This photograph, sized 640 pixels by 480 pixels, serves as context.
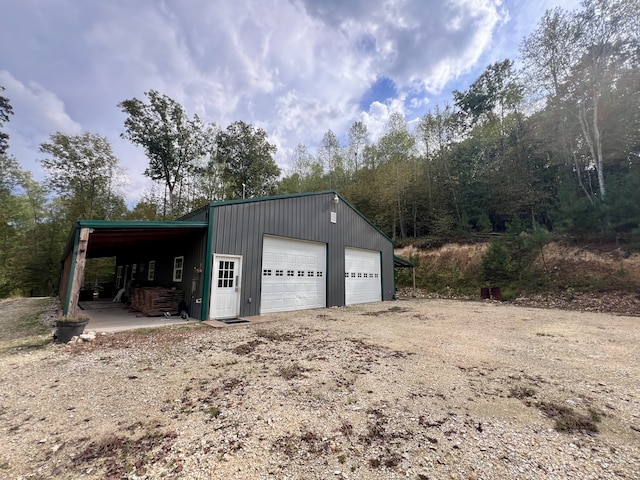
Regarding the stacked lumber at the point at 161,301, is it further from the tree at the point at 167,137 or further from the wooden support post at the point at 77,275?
the tree at the point at 167,137

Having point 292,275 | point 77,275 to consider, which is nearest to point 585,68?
point 292,275

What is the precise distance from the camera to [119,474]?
1826 millimetres

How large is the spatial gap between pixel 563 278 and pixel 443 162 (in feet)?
40.2

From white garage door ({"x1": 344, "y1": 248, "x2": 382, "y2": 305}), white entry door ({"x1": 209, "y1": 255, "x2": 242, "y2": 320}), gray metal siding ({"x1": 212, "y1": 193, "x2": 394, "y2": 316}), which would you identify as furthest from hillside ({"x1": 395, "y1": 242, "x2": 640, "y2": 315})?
white entry door ({"x1": 209, "y1": 255, "x2": 242, "y2": 320})

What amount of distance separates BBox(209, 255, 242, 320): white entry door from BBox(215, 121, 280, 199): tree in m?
17.2

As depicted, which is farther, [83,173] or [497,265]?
[83,173]

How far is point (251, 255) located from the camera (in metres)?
8.62

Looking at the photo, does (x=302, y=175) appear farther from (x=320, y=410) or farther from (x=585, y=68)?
(x=320, y=410)

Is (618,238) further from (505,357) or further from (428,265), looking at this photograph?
(505,357)

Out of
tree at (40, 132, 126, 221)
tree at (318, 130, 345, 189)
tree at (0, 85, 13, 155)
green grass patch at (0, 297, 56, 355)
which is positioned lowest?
green grass patch at (0, 297, 56, 355)

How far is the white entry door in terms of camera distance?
7.82 meters

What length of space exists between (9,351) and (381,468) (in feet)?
21.1

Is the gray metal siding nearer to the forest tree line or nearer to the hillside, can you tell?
the hillside

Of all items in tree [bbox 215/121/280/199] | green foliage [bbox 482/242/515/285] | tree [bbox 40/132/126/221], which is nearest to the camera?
green foliage [bbox 482/242/515/285]
